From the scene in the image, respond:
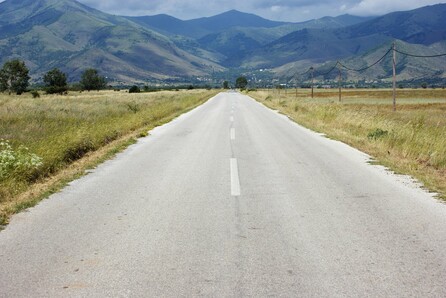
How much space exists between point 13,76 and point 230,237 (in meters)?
123

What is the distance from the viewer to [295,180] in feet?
29.4

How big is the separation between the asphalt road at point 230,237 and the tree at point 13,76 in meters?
117

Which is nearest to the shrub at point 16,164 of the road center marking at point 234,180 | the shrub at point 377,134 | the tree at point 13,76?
the road center marking at point 234,180

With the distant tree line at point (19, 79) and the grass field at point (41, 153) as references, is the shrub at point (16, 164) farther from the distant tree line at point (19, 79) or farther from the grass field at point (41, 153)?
the distant tree line at point (19, 79)

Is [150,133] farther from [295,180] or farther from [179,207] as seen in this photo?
[179,207]

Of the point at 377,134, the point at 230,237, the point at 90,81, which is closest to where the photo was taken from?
the point at 230,237

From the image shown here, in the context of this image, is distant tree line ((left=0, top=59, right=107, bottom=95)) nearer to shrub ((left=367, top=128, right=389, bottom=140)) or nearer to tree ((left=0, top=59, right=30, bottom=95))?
tree ((left=0, top=59, right=30, bottom=95))

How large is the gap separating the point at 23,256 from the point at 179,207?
2.57m

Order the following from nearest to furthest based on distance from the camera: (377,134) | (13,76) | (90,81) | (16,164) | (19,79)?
(16,164)
(377,134)
(13,76)
(19,79)
(90,81)

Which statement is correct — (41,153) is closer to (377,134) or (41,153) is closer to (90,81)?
(377,134)

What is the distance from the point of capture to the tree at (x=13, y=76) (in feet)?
371

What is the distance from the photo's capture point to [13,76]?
11381 centimetres

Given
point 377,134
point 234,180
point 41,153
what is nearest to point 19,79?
point 377,134

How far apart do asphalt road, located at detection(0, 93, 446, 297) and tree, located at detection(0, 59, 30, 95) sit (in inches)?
4602
